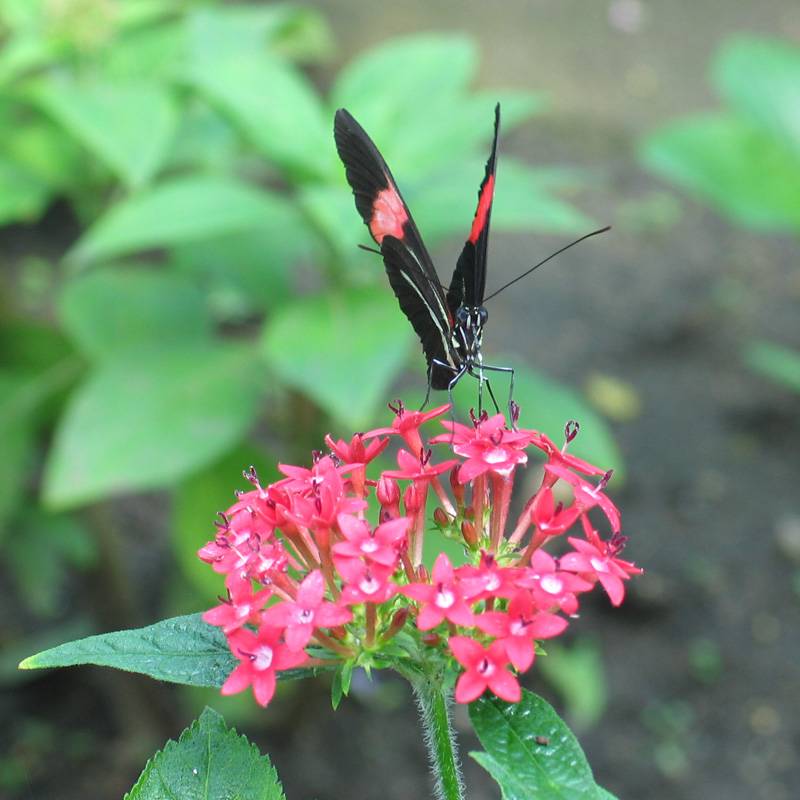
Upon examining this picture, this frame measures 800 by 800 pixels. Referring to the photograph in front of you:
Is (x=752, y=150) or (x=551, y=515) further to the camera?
(x=752, y=150)

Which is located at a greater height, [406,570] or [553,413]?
[406,570]

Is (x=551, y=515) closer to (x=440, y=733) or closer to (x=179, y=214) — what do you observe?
(x=440, y=733)

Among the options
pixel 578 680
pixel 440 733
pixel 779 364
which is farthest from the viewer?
pixel 779 364

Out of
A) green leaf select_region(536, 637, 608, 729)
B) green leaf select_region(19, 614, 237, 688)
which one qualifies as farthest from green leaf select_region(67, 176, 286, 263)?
green leaf select_region(536, 637, 608, 729)

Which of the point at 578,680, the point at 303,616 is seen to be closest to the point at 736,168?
the point at 578,680

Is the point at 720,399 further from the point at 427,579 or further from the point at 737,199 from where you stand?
the point at 427,579

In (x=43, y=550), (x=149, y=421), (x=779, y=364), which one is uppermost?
(x=149, y=421)
